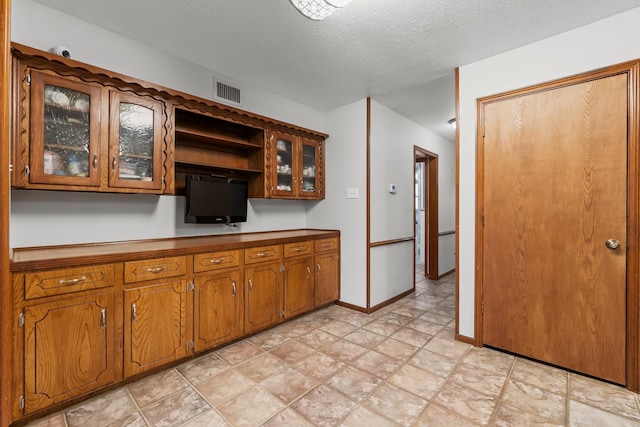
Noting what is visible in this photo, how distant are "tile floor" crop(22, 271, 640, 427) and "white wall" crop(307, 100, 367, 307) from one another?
0.91 m

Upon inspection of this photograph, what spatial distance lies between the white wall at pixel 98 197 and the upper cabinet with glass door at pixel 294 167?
56 cm

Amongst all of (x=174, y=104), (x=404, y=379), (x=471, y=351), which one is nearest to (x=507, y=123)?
(x=471, y=351)

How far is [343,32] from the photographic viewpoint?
7.02 ft

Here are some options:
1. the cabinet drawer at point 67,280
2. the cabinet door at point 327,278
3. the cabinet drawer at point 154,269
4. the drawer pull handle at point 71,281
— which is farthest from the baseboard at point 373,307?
the drawer pull handle at point 71,281

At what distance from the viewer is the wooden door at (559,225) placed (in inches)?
78.0

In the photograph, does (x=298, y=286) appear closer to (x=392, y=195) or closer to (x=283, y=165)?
(x=283, y=165)

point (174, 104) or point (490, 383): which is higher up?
point (174, 104)

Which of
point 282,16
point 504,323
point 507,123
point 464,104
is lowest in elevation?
point 504,323

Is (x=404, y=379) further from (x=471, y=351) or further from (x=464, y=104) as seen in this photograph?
(x=464, y=104)

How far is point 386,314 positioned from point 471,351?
102cm

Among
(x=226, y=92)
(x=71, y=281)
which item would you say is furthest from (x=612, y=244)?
(x=71, y=281)

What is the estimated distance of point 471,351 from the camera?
8.06ft

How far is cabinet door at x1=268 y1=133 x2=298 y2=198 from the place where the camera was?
310 centimetres

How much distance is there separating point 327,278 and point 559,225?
2.26m
